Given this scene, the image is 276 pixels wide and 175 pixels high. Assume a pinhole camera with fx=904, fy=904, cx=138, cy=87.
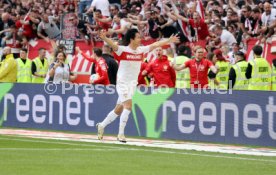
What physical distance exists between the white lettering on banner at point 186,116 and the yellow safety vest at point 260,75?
221cm

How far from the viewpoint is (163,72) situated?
22.7 meters

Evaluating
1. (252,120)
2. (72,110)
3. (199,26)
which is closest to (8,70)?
(72,110)

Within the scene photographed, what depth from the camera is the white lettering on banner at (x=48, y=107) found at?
22031 millimetres

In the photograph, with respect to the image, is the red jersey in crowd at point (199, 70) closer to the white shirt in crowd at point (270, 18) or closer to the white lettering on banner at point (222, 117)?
the white lettering on banner at point (222, 117)

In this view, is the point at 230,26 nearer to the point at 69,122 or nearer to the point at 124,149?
the point at 69,122

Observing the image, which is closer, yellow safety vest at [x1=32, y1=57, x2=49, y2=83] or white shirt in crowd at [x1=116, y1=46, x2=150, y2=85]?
white shirt in crowd at [x1=116, y1=46, x2=150, y2=85]

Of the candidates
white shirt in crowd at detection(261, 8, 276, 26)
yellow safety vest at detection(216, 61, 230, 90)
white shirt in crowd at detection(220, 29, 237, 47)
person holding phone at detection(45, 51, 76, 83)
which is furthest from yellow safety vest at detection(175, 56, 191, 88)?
person holding phone at detection(45, 51, 76, 83)

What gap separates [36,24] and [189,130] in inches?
544

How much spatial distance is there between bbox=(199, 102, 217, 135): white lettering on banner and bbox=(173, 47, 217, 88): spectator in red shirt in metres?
2.76

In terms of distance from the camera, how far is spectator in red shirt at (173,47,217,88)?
22.1 m

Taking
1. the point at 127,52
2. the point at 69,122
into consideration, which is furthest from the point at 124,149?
the point at 69,122

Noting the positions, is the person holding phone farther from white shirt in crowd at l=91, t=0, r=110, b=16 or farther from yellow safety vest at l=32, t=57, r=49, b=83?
white shirt in crowd at l=91, t=0, r=110, b=16

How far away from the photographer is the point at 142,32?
2823 cm

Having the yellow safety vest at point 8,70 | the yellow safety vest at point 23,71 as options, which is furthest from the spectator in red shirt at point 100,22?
the yellow safety vest at point 8,70
